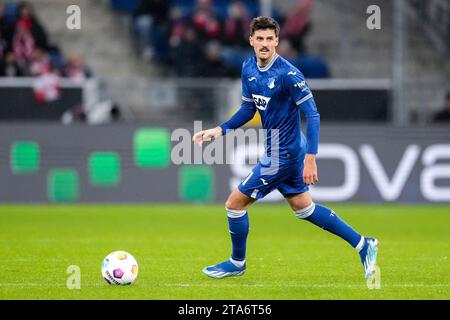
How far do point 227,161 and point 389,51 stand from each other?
15.7 feet

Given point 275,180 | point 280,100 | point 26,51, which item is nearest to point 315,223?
point 275,180

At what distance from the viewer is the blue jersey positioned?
8.45 meters

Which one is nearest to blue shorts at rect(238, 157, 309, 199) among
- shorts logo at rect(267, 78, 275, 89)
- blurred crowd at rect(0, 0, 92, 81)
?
shorts logo at rect(267, 78, 275, 89)

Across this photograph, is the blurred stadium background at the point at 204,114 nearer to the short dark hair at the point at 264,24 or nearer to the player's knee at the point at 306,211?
the player's knee at the point at 306,211

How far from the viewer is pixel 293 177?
8719 mm

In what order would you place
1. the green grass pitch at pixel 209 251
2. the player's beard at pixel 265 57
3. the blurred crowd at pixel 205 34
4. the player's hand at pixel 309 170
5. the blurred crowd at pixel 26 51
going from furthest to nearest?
the blurred crowd at pixel 205 34, the blurred crowd at pixel 26 51, the player's beard at pixel 265 57, the player's hand at pixel 309 170, the green grass pitch at pixel 209 251

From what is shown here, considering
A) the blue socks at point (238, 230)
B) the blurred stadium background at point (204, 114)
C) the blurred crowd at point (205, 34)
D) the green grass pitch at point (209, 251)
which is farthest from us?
the blurred crowd at point (205, 34)

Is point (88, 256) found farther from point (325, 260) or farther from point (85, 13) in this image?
point (85, 13)

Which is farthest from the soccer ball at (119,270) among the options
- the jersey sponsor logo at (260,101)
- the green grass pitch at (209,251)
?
the jersey sponsor logo at (260,101)

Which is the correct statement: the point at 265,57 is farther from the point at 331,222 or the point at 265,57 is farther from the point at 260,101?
the point at 331,222

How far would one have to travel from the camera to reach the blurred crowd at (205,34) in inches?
764

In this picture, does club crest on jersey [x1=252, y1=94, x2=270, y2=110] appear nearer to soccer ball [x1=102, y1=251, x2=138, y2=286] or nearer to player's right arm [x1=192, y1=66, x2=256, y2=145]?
player's right arm [x1=192, y1=66, x2=256, y2=145]

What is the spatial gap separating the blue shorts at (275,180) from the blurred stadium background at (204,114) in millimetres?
6989
